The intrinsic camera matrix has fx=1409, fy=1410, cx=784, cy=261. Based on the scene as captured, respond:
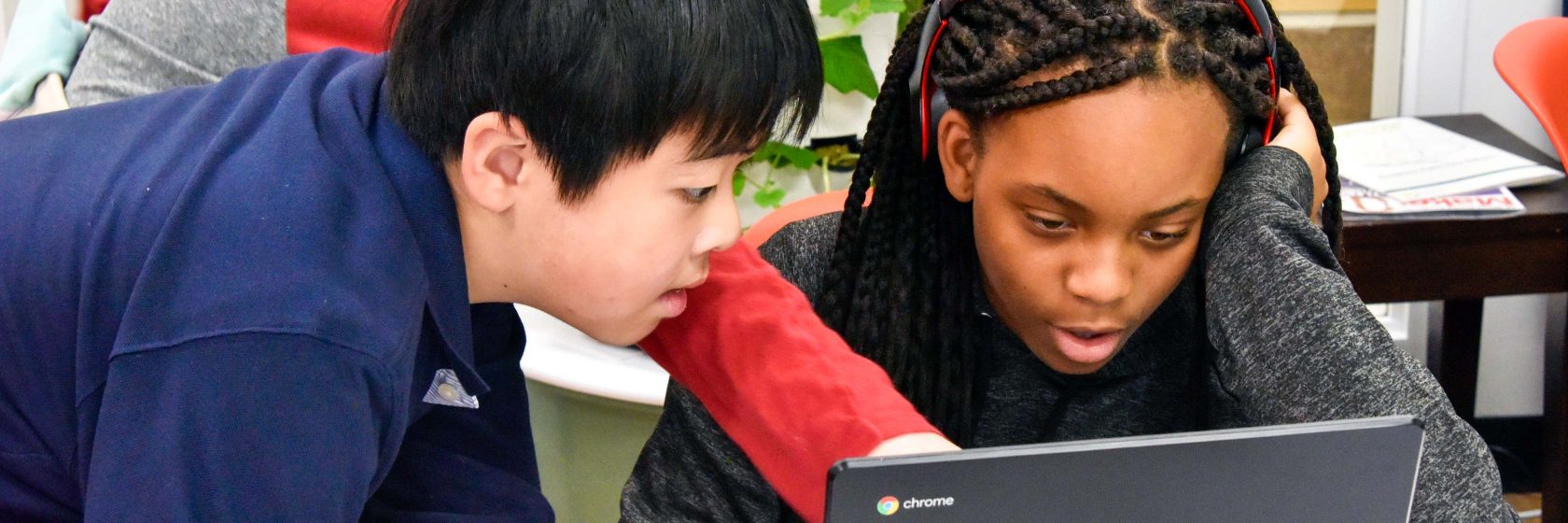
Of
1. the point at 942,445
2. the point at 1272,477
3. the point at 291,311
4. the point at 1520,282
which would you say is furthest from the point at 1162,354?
the point at 1520,282

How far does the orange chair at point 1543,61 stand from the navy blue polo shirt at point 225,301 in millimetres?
→ 1619

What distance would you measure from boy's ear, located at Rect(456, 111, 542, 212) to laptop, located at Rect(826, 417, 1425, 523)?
1.07 feet

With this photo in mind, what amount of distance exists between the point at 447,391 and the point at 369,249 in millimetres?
177

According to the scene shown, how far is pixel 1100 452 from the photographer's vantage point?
0.53 meters

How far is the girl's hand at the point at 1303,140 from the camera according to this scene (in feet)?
3.30

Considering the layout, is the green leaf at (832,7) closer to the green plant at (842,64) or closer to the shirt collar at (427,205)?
the green plant at (842,64)

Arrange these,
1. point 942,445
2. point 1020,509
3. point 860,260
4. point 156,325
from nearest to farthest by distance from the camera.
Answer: point 1020,509 → point 156,325 → point 942,445 → point 860,260

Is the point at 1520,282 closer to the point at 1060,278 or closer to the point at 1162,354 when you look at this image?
the point at 1162,354

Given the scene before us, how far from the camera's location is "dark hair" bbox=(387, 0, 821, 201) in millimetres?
742

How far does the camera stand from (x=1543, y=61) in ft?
6.41

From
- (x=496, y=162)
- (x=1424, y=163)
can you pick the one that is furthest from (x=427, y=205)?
(x=1424, y=163)

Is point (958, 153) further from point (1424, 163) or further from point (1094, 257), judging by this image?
point (1424, 163)

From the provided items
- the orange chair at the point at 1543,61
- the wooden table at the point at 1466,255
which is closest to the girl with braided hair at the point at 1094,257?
the wooden table at the point at 1466,255

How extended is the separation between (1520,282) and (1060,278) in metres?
1.28
